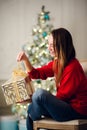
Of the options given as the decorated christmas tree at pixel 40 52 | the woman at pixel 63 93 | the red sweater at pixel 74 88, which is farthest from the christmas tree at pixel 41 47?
the red sweater at pixel 74 88

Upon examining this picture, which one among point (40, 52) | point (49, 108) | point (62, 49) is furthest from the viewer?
point (40, 52)

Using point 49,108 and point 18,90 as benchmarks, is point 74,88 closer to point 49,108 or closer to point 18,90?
point 49,108

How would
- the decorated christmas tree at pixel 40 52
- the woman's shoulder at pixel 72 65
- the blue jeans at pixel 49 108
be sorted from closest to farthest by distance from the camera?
the blue jeans at pixel 49 108
the woman's shoulder at pixel 72 65
the decorated christmas tree at pixel 40 52

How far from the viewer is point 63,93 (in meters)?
2.11

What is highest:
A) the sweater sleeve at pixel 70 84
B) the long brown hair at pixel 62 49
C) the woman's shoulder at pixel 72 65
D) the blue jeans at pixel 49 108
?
the long brown hair at pixel 62 49

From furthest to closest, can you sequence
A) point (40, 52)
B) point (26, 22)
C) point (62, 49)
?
1. point (26, 22)
2. point (40, 52)
3. point (62, 49)

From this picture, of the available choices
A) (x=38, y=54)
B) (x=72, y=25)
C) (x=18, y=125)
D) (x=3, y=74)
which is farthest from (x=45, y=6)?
(x=18, y=125)

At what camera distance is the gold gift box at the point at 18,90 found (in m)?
2.22

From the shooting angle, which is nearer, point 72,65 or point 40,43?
point 72,65

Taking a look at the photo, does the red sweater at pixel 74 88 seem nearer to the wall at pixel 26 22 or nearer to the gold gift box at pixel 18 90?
the gold gift box at pixel 18 90

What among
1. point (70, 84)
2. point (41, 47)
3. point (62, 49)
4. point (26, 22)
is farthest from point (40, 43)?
point (70, 84)

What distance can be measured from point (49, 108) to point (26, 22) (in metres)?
2.02

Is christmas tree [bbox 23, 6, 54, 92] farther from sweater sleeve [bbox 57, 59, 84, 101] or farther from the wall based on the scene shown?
sweater sleeve [bbox 57, 59, 84, 101]

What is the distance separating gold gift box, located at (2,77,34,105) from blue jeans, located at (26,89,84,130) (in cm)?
13
